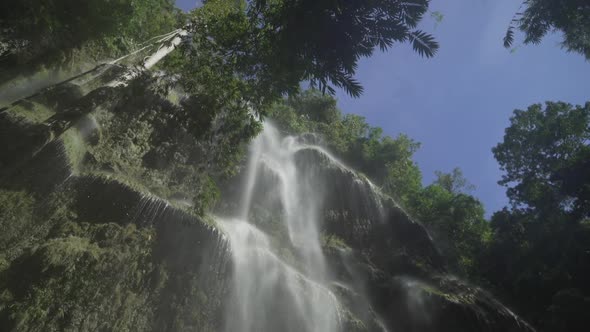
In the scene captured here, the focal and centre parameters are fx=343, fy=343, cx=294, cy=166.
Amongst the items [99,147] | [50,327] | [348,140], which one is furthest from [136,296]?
[348,140]

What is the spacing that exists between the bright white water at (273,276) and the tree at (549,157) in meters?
16.3

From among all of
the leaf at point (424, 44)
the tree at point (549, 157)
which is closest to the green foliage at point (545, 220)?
the tree at point (549, 157)

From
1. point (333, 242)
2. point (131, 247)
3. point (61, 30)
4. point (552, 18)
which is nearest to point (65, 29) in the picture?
point (61, 30)

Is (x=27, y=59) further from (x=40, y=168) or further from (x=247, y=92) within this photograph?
(x=247, y=92)

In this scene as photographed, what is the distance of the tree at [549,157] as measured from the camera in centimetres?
A: 2069

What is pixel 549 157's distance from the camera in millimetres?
23703

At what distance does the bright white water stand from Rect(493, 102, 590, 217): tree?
53.5ft

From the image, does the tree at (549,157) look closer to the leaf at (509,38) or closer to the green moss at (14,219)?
the leaf at (509,38)

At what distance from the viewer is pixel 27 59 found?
10023 mm

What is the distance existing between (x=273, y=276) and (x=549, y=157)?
22991mm

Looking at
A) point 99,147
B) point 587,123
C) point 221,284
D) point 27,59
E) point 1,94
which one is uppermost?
point 587,123

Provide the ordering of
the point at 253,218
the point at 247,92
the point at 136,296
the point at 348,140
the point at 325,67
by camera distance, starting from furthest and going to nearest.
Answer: the point at 348,140 → the point at 253,218 → the point at 136,296 → the point at 247,92 → the point at 325,67

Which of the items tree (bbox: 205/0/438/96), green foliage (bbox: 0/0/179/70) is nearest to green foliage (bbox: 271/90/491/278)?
green foliage (bbox: 0/0/179/70)

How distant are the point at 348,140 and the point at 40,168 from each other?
2014 centimetres
